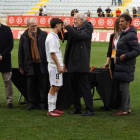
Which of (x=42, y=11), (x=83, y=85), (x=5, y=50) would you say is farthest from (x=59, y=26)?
(x=42, y=11)

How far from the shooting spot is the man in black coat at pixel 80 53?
7.57 m

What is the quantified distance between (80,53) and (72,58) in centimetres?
17

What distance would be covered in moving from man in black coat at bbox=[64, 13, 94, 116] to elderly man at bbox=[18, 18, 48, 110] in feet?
2.21

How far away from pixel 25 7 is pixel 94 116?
40905 mm

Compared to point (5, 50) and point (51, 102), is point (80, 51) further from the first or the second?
point (5, 50)

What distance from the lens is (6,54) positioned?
27.7ft

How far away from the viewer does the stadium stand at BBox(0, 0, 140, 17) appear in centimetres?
4617

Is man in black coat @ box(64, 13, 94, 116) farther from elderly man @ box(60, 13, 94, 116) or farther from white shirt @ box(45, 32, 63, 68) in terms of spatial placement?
white shirt @ box(45, 32, 63, 68)

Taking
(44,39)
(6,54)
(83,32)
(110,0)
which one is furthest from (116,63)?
(110,0)

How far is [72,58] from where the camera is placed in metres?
7.72

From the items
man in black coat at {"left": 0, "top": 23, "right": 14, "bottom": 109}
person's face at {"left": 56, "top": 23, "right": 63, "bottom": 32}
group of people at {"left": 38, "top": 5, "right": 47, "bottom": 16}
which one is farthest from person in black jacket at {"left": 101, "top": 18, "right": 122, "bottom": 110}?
group of people at {"left": 38, "top": 5, "right": 47, "bottom": 16}

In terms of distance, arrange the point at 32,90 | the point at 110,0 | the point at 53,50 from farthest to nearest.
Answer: the point at 110,0, the point at 32,90, the point at 53,50

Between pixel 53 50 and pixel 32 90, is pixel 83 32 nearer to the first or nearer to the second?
pixel 53 50

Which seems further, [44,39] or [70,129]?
[44,39]
